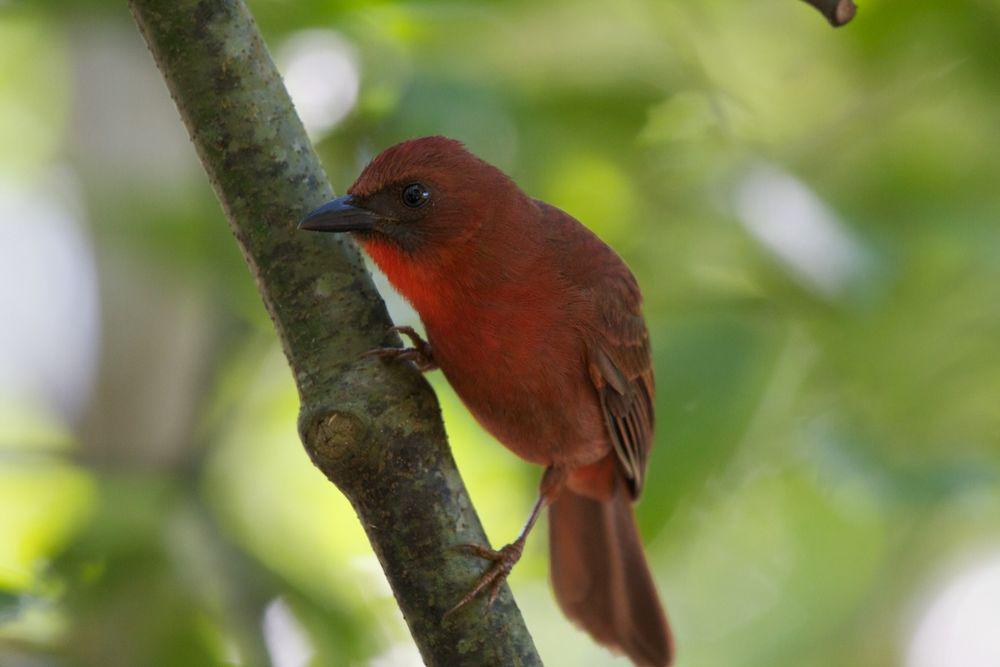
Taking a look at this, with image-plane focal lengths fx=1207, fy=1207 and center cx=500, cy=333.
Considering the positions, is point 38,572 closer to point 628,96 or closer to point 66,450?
point 66,450

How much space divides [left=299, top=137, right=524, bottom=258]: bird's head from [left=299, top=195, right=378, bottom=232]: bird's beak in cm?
31

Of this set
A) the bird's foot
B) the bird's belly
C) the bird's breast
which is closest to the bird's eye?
the bird's breast

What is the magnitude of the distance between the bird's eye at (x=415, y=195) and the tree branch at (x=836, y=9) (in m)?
1.45

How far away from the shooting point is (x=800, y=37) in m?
4.23

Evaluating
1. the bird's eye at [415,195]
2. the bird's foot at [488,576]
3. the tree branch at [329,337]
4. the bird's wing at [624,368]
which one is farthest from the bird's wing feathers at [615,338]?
the bird's foot at [488,576]

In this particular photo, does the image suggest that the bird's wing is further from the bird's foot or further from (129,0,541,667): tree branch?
the bird's foot

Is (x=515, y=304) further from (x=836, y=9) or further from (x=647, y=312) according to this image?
(x=836, y=9)

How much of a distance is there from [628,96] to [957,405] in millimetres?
1371

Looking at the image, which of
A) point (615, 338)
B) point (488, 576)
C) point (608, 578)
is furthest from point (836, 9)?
point (608, 578)

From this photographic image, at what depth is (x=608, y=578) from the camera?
14.5 feet

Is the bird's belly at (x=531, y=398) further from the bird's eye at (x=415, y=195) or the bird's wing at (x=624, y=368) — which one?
the bird's eye at (x=415, y=195)

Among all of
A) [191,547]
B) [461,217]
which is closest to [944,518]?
[461,217]

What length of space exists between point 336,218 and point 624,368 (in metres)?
1.39

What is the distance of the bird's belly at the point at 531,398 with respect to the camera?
3.31 m
